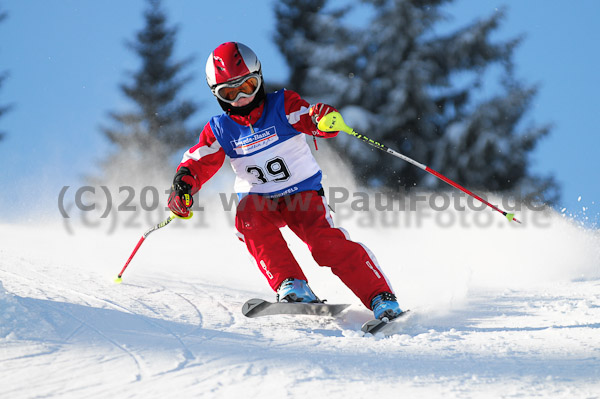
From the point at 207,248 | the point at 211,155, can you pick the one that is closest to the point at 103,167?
the point at 207,248

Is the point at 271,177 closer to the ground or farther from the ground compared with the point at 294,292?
farther from the ground

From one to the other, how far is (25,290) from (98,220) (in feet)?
20.6

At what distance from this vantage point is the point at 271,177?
3.67 meters

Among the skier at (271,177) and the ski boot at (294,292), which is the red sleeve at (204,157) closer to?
the skier at (271,177)

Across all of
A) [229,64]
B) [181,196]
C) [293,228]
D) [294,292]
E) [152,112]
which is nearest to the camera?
[294,292]

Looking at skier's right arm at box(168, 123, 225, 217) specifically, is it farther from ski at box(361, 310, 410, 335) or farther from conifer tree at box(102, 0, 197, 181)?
conifer tree at box(102, 0, 197, 181)

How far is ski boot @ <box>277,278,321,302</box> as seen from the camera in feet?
11.0

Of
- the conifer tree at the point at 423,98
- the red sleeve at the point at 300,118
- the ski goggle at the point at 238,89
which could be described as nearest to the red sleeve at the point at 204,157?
the ski goggle at the point at 238,89

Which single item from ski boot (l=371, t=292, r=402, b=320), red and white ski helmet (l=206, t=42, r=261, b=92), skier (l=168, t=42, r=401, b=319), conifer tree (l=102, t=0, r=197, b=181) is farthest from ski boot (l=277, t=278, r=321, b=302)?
conifer tree (l=102, t=0, r=197, b=181)

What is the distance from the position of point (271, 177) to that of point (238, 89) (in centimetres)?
62

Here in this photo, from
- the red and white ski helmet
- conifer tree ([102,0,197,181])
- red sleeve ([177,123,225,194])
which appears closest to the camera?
the red and white ski helmet

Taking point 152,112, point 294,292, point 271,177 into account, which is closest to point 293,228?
→ point 271,177

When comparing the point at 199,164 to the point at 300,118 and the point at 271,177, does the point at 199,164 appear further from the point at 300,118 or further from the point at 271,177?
the point at 300,118

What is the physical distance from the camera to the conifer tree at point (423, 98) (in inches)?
557
